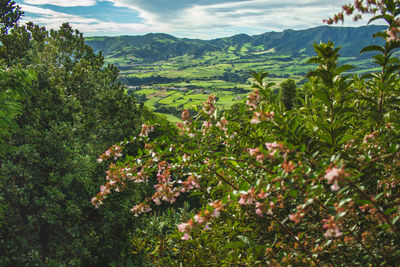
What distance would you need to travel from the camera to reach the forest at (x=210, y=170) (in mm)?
2232

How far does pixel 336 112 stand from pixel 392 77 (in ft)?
3.00

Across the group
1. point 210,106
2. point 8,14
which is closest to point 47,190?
point 210,106

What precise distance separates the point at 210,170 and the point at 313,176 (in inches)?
53.4

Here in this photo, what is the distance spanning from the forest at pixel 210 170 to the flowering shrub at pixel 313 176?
2cm

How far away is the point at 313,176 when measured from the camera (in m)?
1.98

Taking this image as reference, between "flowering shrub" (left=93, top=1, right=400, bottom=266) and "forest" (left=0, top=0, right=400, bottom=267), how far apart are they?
0.07ft

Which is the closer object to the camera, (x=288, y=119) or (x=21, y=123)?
(x=288, y=119)

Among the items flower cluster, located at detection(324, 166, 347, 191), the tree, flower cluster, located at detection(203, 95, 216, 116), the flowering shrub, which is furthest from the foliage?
the tree

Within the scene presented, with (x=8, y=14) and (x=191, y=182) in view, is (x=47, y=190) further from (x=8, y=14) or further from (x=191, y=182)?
(x=8, y=14)

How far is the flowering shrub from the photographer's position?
2.02 meters

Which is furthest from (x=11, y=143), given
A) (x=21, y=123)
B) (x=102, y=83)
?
(x=102, y=83)

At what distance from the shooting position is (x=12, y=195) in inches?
338

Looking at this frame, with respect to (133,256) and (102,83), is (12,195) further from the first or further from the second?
(102,83)

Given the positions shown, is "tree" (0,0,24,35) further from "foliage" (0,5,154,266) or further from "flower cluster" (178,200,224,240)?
"flower cluster" (178,200,224,240)
